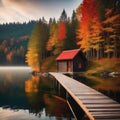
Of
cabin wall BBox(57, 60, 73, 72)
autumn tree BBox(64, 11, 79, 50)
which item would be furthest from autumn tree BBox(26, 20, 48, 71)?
cabin wall BBox(57, 60, 73, 72)

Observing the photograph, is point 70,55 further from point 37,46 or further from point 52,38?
point 37,46

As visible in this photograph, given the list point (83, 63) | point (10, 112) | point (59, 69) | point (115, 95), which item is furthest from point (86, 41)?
point (10, 112)

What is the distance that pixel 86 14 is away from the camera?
5719 cm

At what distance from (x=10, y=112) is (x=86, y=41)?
38.7 meters

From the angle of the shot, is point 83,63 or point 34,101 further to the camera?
point 83,63

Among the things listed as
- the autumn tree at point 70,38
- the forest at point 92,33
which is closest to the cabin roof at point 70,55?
the forest at point 92,33

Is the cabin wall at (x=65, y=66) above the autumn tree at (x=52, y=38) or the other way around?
the other way around

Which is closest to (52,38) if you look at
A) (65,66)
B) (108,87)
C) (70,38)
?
Answer: (70,38)

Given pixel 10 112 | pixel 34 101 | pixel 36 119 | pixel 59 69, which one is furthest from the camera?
pixel 59 69

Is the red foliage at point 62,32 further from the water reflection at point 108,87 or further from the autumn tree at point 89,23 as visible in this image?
the water reflection at point 108,87

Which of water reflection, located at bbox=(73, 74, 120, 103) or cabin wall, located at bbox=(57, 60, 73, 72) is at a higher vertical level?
cabin wall, located at bbox=(57, 60, 73, 72)

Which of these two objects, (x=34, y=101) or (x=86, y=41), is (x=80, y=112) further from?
(x=86, y=41)

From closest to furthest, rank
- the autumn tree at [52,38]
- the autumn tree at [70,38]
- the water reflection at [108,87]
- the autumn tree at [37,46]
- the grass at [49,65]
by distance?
1. the water reflection at [108,87]
2. the grass at [49,65]
3. the autumn tree at [70,38]
4. the autumn tree at [52,38]
5. the autumn tree at [37,46]

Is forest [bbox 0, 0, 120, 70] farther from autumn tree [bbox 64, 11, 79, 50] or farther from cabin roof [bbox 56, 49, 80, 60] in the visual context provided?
cabin roof [bbox 56, 49, 80, 60]
